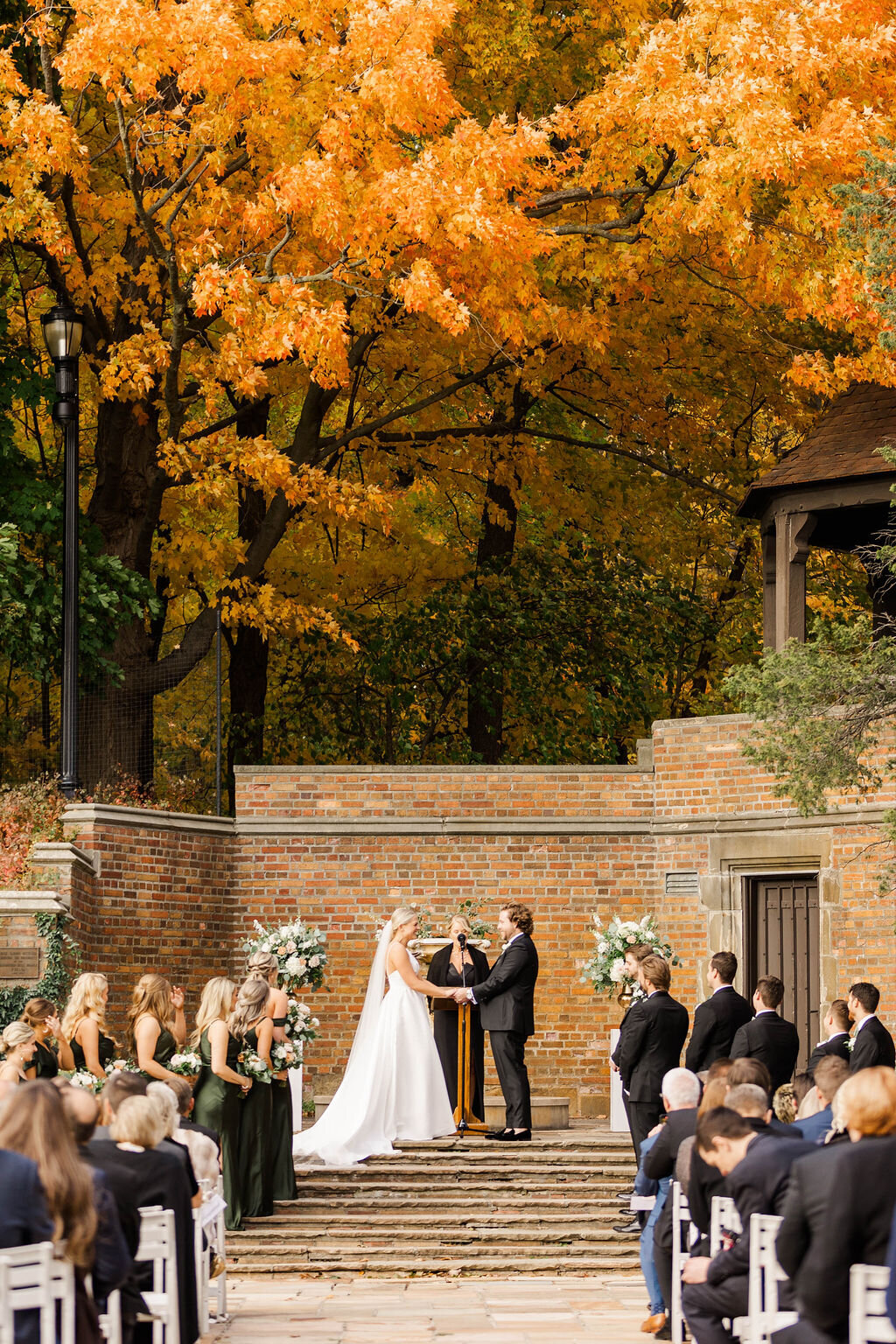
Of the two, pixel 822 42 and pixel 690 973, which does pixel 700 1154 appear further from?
pixel 822 42

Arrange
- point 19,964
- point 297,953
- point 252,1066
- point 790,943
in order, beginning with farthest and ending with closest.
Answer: point 790,943 < point 297,953 < point 19,964 < point 252,1066

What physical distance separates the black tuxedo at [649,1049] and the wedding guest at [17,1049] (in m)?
4.20

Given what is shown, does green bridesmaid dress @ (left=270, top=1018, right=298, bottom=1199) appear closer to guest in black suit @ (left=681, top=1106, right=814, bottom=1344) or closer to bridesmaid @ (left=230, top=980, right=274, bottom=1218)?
bridesmaid @ (left=230, top=980, right=274, bottom=1218)

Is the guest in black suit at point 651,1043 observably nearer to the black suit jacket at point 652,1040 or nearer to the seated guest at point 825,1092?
the black suit jacket at point 652,1040

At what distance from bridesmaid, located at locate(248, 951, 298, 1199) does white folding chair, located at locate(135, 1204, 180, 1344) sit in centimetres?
463

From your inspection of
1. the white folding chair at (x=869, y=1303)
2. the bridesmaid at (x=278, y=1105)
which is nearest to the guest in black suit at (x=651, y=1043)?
the bridesmaid at (x=278, y=1105)

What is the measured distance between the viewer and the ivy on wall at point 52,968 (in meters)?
14.9

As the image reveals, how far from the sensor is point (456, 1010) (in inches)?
613

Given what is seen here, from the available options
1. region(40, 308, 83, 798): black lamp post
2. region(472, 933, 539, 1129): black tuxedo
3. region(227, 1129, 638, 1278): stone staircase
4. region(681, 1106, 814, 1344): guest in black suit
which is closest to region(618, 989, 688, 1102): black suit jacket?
region(227, 1129, 638, 1278): stone staircase

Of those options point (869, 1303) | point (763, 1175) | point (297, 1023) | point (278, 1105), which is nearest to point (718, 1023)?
point (278, 1105)

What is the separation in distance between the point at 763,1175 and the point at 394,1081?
7.84 m

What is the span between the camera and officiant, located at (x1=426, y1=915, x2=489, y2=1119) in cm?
1521

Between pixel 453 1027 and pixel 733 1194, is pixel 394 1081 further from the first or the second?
pixel 733 1194

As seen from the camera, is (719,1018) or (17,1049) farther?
(719,1018)
